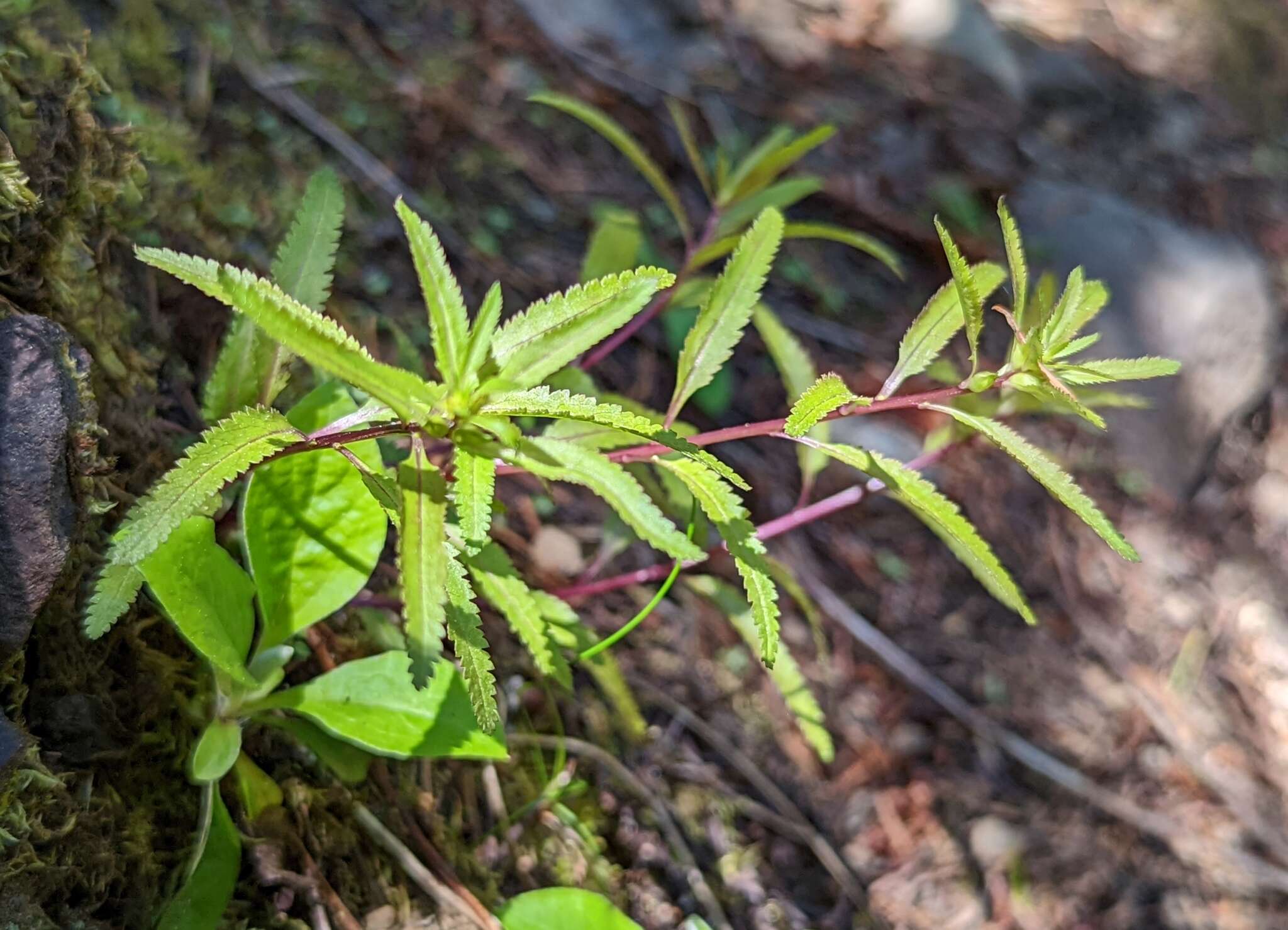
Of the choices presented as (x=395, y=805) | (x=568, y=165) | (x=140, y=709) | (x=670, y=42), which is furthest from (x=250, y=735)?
(x=670, y=42)

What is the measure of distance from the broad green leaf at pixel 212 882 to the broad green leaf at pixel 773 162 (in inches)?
61.2

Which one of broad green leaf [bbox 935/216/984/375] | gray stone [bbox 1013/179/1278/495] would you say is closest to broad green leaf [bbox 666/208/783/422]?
broad green leaf [bbox 935/216/984/375]

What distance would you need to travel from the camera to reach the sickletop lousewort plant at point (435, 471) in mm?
1083

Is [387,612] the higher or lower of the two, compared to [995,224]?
lower

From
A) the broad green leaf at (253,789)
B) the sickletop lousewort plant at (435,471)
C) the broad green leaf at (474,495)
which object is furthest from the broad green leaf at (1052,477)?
the broad green leaf at (253,789)

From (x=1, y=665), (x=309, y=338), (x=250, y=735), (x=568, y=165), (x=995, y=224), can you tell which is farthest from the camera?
(x=995, y=224)

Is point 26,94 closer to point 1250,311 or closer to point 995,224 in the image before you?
point 995,224

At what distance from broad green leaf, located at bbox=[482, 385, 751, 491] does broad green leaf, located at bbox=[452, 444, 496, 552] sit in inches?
2.9

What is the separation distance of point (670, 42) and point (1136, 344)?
244cm

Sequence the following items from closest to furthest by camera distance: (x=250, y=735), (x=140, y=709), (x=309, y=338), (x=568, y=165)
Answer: (x=309, y=338), (x=140, y=709), (x=250, y=735), (x=568, y=165)

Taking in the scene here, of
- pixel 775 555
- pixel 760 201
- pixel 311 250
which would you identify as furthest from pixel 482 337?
pixel 775 555

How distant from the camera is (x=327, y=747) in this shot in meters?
1.41

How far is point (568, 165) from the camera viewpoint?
10.6 feet

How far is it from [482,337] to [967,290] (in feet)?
2.15
